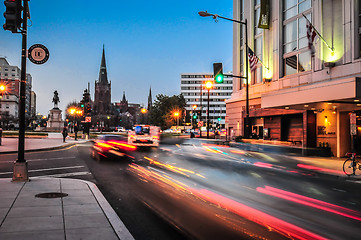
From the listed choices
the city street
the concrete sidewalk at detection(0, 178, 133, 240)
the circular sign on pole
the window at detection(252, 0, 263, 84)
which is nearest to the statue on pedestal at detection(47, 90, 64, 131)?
the window at detection(252, 0, 263, 84)

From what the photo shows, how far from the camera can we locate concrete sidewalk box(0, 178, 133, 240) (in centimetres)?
523

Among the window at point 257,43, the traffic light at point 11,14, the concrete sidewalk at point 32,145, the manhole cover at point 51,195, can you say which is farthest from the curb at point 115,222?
the window at point 257,43

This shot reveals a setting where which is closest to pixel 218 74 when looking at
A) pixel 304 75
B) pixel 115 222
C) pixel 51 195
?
pixel 304 75

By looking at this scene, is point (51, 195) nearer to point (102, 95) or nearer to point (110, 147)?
point (110, 147)

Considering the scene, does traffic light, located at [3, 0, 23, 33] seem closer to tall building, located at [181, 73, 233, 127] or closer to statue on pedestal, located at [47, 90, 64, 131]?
statue on pedestal, located at [47, 90, 64, 131]

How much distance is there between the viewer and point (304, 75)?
2719cm

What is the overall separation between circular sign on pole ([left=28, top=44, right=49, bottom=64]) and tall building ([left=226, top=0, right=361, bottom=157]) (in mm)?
13884

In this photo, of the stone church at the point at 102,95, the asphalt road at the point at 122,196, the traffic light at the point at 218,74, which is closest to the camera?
the asphalt road at the point at 122,196

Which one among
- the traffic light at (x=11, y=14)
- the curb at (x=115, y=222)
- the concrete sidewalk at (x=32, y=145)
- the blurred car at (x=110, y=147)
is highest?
the traffic light at (x=11, y=14)

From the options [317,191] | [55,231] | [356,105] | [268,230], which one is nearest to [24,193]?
[55,231]

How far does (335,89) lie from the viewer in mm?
17953

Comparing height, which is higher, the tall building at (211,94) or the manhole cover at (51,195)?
the tall building at (211,94)

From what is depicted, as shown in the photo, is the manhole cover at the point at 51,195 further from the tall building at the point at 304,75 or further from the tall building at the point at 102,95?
the tall building at the point at 102,95

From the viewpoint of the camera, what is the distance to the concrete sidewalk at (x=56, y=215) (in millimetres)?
5230
